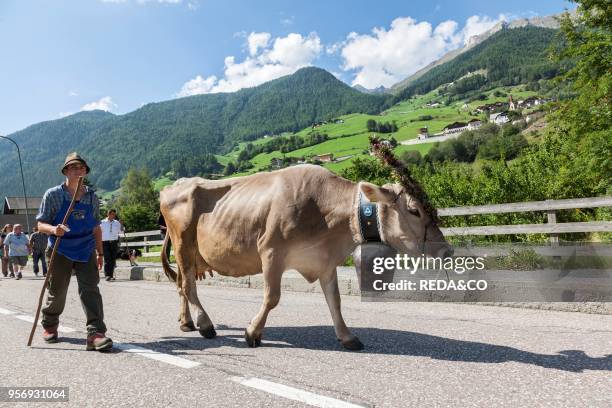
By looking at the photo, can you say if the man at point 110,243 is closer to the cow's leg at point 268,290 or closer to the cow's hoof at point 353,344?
the cow's leg at point 268,290

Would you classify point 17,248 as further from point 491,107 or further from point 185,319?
point 491,107

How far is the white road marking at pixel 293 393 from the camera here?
2.91 m

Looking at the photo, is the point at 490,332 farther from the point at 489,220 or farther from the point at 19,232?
the point at 19,232

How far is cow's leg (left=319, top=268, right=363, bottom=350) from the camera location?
4332mm

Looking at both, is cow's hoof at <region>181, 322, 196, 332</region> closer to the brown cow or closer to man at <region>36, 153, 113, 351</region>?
the brown cow

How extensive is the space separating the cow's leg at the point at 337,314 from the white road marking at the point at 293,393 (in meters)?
1.12

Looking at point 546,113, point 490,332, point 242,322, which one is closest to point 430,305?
point 490,332

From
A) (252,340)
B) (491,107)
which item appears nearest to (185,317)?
(252,340)

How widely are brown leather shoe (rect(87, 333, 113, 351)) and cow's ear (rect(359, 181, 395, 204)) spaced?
274 cm

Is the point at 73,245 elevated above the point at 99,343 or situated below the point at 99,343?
above

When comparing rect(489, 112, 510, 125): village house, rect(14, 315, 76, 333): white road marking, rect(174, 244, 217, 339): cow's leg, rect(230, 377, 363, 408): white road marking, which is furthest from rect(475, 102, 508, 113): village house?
rect(230, 377, 363, 408): white road marking

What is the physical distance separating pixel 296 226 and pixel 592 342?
2831 millimetres

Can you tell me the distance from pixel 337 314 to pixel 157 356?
5.42 feet

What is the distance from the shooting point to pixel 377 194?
4234mm
